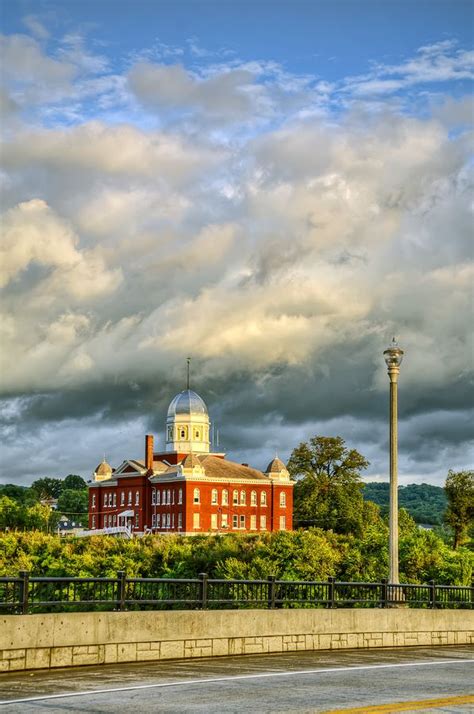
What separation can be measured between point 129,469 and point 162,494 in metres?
9.21

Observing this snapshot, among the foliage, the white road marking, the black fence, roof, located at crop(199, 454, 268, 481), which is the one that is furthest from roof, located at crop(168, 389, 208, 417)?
the white road marking

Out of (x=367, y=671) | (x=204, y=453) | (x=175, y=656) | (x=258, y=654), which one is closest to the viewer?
(x=367, y=671)

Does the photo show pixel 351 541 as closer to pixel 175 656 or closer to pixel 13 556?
pixel 13 556

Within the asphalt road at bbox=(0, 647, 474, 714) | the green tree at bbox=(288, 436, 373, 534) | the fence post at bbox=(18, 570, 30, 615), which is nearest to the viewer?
the asphalt road at bbox=(0, 647, 474, 714)

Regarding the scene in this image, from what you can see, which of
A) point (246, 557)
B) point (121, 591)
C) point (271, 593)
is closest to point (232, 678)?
point (121, 591)

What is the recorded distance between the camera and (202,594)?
67.2 ft

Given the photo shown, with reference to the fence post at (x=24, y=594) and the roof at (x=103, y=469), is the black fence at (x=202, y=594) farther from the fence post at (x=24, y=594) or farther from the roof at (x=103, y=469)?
the roof at (x=103, y=469)

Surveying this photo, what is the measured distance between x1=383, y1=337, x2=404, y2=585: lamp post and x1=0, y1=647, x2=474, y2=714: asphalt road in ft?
18.5

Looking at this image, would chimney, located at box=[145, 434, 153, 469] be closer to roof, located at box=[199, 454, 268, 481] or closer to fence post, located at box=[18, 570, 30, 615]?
roof, located at box=[199, 454, 268, 481]

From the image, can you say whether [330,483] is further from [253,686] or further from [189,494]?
[253,686]

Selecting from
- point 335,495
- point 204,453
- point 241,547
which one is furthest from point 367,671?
point 204,453

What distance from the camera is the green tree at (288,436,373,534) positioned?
432ft

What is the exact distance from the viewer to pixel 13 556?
9731 cm

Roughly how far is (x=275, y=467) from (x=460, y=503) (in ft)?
90.3
